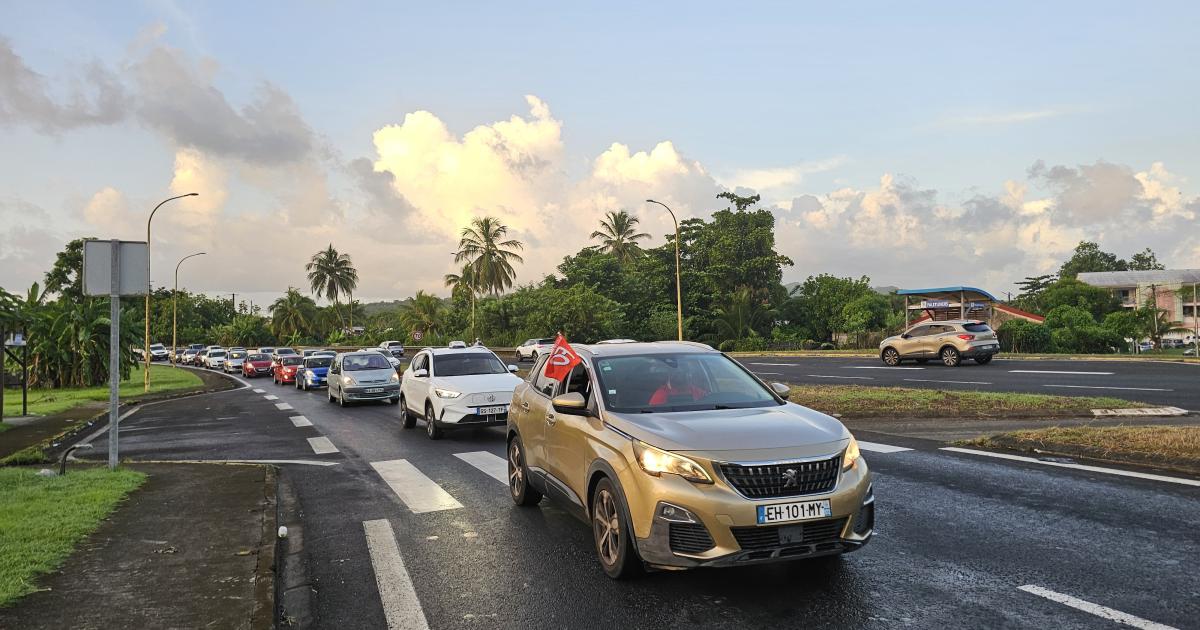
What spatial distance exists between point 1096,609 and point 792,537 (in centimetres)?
167

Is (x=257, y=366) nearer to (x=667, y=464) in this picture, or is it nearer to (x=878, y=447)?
(x=878, y=447)

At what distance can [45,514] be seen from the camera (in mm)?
6891

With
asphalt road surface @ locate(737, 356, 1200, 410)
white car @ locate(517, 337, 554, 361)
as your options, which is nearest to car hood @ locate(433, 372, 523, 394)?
Result: asphalt road surface @ locate(737, 356, 1200, 410)

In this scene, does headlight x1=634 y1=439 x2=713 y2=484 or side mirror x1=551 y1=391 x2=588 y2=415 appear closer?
headlight x1=634 y1=439 x2=713 y2=484

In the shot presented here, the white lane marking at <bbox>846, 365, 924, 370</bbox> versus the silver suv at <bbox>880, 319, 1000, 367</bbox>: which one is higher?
the silver suv at <bbox>880, 319, 1000, 367</bbox>

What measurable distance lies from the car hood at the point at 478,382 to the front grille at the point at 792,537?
8.75 metres

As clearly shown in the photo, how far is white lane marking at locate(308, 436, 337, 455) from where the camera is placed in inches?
A: 479

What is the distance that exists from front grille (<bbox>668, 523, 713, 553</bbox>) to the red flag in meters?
2.17

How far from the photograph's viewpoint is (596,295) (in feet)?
195

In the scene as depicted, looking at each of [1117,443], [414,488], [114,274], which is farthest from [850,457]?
[114,274]

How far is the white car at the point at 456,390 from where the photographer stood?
42.2 ft

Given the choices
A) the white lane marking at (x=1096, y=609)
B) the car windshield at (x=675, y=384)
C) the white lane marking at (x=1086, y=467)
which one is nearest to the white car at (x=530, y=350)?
the white lane marking at (x=1086, y=467)

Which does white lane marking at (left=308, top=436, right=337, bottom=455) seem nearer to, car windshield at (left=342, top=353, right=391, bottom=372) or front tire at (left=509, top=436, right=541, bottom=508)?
front tire at (left=509, top=436, right=541, bottom=508)

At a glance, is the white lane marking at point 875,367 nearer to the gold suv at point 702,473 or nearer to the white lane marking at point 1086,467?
the white lane marking at point 1086,467
